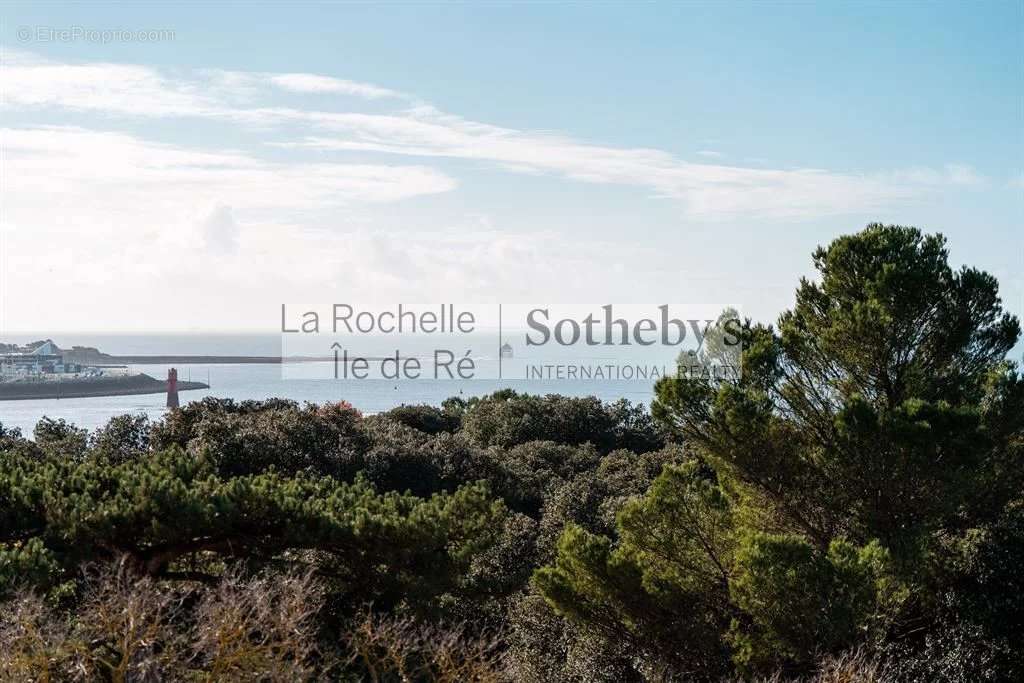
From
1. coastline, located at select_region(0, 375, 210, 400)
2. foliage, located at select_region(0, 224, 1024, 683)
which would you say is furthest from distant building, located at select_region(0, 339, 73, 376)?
foliage, located at select_region(0, 224, 1024, 683)

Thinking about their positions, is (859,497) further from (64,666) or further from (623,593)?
(64,666)

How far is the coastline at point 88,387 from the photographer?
2766 inches

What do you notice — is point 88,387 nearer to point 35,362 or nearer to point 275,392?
point 35,362

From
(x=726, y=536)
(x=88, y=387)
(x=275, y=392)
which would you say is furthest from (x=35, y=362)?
(x=726, y=536)

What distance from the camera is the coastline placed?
230 ft

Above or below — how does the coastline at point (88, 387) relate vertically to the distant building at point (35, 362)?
below

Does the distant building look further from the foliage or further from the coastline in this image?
the foliage

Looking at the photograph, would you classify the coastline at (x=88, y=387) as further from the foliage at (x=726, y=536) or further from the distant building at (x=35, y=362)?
the foliage at (x=726, y=536)

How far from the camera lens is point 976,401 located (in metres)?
12.2

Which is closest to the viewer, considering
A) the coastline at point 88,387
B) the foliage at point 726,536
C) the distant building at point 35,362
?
the foliage at point 726,536

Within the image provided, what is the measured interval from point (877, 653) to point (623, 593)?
273 centimetres


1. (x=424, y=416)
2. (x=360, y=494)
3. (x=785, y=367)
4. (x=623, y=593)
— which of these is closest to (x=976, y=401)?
(x=785, y=367)

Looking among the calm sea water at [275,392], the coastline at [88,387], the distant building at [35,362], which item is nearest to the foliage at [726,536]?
the calm sea water at [275,392]

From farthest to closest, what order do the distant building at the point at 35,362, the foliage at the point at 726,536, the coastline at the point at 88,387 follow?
1. the distant building at the point at 35,362
2. the coastline at the point at 88,387
3. the foliage at the point at 726,536
